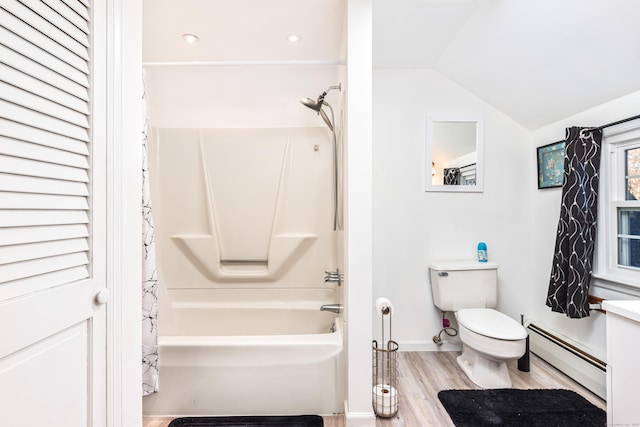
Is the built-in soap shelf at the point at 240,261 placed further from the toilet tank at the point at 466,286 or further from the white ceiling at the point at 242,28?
the white ceiling at the point at 242,28

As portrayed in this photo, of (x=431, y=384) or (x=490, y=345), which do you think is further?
(x=431, y=384)

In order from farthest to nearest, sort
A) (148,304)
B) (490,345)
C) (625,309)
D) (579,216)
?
(579,216)
(490,345)
(148,304)
(625,309)

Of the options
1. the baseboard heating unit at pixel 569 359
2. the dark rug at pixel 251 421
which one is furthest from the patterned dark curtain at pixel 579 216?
the dark rug at pixel 251 421

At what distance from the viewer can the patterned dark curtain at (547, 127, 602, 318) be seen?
80.4 inches

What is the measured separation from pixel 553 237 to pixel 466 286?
0.75 metres

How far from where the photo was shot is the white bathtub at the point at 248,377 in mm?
1690

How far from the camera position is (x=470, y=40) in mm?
2133

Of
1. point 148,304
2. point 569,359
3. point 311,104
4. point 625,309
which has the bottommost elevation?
point 569,359

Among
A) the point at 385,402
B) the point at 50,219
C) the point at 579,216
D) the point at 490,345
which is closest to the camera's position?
the point at 50,219

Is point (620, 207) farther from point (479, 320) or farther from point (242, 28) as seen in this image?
point (242, 28)

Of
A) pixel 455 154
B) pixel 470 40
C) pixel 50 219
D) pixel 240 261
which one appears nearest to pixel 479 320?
pixel 455 154

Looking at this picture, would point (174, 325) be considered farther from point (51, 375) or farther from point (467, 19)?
point (467, 19)

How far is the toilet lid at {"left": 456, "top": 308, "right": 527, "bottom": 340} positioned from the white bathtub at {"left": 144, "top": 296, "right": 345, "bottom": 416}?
37.2 inches

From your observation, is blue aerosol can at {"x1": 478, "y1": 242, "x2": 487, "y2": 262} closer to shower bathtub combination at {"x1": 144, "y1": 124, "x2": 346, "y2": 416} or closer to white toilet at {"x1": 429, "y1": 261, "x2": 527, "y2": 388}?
white toilet at {"x1": 429, "y1": 261, "x2": 527, "y2": 388}
